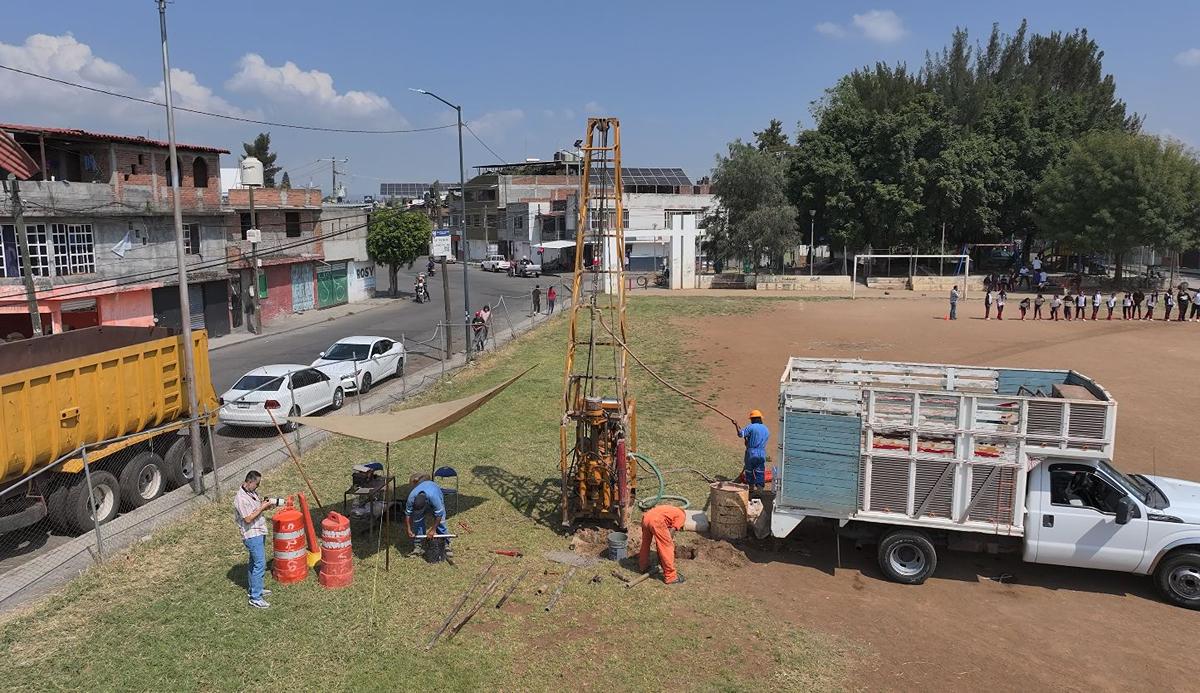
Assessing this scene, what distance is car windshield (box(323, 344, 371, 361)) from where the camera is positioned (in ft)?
72.8

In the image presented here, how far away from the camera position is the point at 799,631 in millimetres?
8820

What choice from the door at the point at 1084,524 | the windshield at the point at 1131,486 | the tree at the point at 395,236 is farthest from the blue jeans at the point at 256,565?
the tree at the point at 395,236

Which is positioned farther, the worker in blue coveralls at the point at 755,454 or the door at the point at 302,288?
the door at the point at 302,288

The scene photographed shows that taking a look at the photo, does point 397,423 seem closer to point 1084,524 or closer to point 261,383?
point 261,383

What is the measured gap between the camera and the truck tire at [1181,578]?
934cm

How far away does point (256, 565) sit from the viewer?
9148mm

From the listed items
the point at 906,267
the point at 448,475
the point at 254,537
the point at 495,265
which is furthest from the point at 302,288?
the point at 906,267

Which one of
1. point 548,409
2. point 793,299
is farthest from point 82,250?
point 793,299

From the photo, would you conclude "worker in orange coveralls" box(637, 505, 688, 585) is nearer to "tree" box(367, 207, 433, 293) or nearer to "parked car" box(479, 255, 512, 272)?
"tree" box(367, 207, 433, 293)

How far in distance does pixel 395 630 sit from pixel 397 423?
3.21m

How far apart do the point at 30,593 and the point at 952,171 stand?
55.2m

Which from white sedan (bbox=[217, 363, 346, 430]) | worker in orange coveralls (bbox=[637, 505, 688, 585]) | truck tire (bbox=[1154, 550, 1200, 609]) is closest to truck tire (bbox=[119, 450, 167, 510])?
white sedan (bbox=[217, 363, 346, 430])

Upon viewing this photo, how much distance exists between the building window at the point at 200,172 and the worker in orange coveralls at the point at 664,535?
1240 inches

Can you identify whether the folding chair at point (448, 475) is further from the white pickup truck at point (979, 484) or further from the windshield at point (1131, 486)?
the windshield at point (1131, 486)
